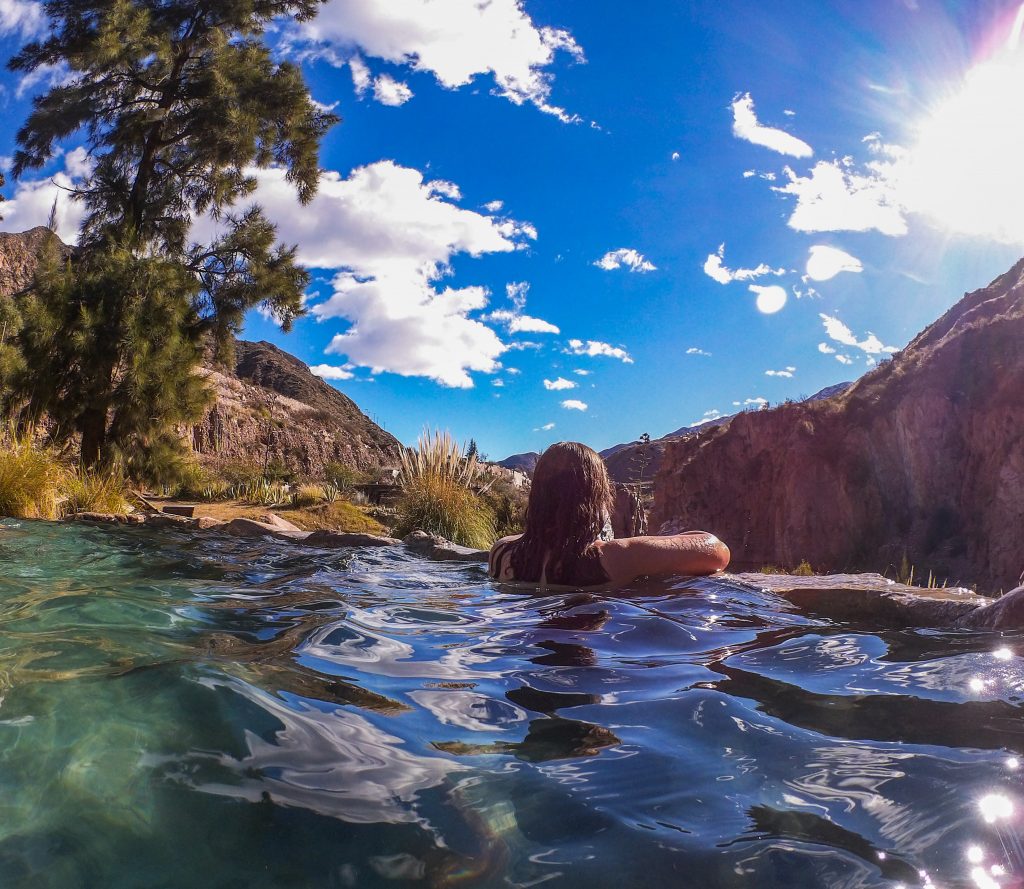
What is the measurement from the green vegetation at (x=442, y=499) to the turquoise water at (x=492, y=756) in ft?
22.2

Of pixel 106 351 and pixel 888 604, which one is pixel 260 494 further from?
pixel 888 604

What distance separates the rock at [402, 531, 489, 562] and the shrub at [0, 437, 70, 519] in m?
4.40

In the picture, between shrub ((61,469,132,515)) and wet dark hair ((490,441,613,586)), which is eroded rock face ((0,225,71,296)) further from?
wet dark hair ((490,441,613,586))

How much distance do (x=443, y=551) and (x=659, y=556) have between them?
3.38m

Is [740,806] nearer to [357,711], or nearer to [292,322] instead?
[357,711]

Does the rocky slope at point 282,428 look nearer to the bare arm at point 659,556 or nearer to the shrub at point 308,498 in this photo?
the shrub at point 308,498

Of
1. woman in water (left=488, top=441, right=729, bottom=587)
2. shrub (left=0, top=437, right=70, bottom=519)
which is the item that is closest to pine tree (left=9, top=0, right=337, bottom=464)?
shrub (left=0, top=437, right=70, bottom=519)

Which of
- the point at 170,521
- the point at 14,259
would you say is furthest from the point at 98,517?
the point at 14,259

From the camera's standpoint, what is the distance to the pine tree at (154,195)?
516 inches

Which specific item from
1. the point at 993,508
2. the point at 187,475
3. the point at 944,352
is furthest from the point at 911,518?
the point at 187,475

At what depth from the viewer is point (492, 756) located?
65.2 inches

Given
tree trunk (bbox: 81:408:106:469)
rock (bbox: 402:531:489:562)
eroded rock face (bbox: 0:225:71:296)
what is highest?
eroded rock face (bbox: 0:225:71:296)

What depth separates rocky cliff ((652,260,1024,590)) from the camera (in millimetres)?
20516

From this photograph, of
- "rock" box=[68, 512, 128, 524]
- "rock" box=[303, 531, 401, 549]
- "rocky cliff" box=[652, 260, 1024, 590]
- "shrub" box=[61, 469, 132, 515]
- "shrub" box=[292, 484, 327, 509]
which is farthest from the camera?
"rocky cliff" box=[652, 260, 1024, 590]
